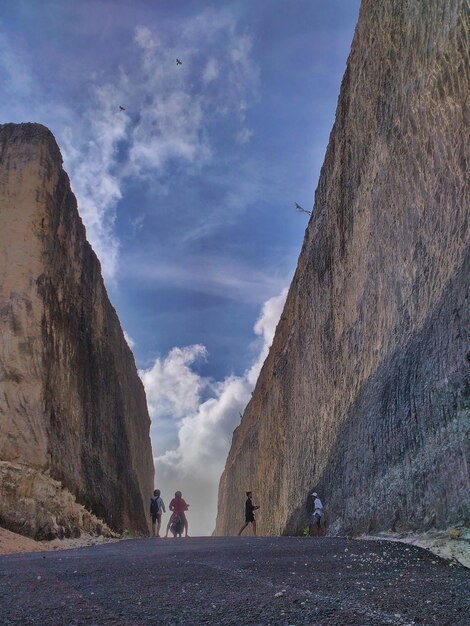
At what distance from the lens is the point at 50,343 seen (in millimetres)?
12984

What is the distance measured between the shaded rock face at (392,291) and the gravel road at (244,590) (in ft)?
5.65

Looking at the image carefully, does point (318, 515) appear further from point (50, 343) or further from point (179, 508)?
point (50, 343)

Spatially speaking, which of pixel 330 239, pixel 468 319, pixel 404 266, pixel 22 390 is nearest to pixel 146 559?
pixel 468 319

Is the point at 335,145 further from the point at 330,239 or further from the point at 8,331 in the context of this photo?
the point at 8,331

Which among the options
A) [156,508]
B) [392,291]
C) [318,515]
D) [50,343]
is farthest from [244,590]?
[156,508]

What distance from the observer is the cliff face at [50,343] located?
36.9 ft

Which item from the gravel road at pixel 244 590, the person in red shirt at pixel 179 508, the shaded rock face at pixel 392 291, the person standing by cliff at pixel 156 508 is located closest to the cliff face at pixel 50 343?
the person standing by cliff at pixel 156 508

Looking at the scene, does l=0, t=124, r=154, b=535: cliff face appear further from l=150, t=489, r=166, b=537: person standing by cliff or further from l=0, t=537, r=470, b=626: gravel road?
l=0, t=537, r=470, b=626: gravel road

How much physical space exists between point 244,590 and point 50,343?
33.6 feet

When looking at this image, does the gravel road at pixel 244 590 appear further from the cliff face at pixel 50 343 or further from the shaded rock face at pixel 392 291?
the cliff face at pixel 50 343

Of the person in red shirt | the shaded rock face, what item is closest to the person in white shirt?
the shaded rock face

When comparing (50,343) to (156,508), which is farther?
(156,508)

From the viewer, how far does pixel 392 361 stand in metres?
8.94

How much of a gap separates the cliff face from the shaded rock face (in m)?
5.74
